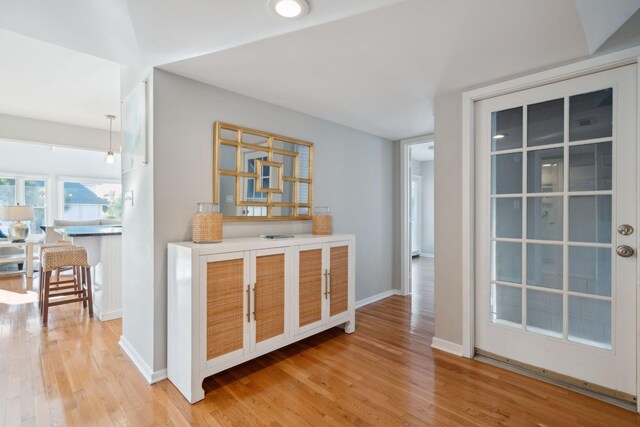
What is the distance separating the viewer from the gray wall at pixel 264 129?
2.18 m

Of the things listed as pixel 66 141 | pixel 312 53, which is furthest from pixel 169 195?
pixel 66 141

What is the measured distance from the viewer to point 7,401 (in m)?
1.87

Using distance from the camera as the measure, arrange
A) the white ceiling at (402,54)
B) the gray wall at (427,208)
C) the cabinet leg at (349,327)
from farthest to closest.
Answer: the gray wall at (427,208) < the cabinet leg at (349,327) < the white ceiling at (402,54)

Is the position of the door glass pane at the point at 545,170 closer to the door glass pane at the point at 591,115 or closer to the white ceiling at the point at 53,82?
the door glass pane at the point at 591,115

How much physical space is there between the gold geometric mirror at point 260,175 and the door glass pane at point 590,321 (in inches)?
89.3

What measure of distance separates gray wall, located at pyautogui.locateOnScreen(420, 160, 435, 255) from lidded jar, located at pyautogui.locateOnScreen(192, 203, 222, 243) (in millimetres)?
6498

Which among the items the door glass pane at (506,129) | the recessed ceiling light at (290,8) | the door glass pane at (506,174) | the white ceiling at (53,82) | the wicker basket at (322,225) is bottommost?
the wicker basket at (322,225)

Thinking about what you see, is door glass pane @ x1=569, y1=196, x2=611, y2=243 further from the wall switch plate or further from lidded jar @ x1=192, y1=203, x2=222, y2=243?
the wall switch plate

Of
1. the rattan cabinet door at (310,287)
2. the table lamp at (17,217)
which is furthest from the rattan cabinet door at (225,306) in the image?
the table lamp at (17,217)

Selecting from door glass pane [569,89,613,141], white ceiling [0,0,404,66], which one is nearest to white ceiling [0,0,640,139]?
white ceiling [0,0,404,66]

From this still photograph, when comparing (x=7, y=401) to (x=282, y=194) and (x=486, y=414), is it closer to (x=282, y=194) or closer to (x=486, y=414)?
(x=282, y=194)

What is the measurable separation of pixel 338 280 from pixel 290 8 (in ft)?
7.23

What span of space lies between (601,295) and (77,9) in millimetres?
3500

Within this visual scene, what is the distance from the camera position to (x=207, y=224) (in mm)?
2176
